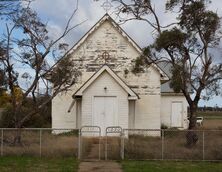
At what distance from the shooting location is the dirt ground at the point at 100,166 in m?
18.0

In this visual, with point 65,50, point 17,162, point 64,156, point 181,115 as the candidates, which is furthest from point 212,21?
point 181,115

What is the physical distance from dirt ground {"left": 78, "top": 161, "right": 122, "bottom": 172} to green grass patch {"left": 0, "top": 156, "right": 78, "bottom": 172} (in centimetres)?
29

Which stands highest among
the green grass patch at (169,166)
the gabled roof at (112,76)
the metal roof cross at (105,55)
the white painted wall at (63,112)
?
the metal roof cross at (105,55)

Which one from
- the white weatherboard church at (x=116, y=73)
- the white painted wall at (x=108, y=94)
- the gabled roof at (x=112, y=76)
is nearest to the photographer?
the gabled roof at (x=112, y=76)

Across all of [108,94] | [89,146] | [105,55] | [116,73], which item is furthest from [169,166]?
[105,55]

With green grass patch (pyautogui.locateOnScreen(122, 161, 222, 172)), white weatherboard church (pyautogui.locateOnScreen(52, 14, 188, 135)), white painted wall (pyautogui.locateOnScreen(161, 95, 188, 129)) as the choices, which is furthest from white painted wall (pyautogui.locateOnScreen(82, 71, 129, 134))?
white painted wall (pyautogui.locateOnScreen(161, 95, 188, 129))

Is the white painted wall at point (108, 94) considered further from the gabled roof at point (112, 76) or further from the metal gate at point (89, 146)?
the metal gate at point (89, 146)

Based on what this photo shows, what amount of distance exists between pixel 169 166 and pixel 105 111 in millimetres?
12161

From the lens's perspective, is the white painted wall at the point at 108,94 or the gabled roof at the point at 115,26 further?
the gabled roof at the point at 115,26

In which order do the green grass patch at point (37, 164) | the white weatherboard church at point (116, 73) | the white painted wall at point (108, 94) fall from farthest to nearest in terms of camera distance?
the white weatherboard church at point (116, 73) < the white painted wall at point (108, 94) < the green grass patch at point (37, 164)

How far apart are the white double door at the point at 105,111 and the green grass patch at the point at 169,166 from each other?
35.6 feet

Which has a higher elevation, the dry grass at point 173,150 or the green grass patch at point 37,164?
the dry grass at point 173,150

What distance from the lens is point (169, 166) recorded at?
1906 centimetres

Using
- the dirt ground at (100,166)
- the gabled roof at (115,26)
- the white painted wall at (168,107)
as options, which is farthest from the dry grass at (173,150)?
the white painted wall at (168,107)
